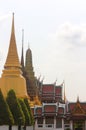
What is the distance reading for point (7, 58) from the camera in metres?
54.5

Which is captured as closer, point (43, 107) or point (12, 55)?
point (12, 55)

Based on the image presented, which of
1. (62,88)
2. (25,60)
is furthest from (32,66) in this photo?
(62,88)

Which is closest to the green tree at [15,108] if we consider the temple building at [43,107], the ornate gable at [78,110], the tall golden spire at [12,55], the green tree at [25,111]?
the green tree at [25,111]

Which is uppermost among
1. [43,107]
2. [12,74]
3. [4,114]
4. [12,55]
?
[12,55]

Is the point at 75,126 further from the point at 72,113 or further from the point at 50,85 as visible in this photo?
the point at 50,85

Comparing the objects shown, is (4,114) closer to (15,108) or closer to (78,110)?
(15,108)

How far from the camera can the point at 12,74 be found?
5453cm

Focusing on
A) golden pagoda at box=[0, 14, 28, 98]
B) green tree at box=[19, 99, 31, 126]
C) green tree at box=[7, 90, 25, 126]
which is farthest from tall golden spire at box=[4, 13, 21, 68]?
green tree at box=[7, 90, 25, 126]

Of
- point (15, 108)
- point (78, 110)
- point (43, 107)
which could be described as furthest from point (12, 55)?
point (15, 108)

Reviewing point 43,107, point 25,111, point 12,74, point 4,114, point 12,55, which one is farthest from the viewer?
point 43,107

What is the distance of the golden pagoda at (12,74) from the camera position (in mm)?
53156

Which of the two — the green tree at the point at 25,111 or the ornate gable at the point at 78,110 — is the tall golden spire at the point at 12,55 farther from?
the green tree at the point at 25,111

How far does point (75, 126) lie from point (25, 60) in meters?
25.1

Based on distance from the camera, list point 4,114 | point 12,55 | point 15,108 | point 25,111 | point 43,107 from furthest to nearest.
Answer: point 43,107 → point 12,55 → point 25,111 → point 15,108 → point 4,114
